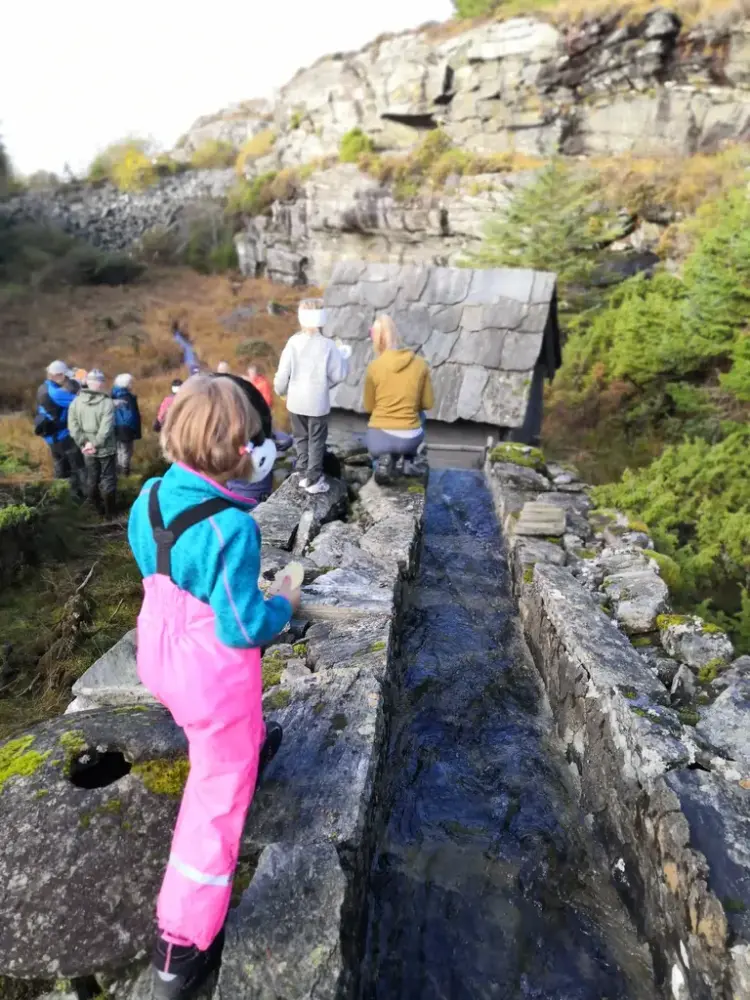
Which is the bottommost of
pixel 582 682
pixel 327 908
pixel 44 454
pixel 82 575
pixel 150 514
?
pixel 44 454

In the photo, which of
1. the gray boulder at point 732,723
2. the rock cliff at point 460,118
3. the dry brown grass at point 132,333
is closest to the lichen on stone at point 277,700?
the gray boulder at point 732,723

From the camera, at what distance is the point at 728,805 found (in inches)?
91.0

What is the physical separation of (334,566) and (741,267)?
31.7 ft

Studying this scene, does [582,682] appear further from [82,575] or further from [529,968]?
[82,575]

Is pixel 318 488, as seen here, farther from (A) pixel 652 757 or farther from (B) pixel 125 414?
(B) pixel 125 414

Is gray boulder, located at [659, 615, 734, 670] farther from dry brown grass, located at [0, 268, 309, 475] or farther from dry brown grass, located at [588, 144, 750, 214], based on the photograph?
dry brown grass, located at [588, 144, 750, 214]

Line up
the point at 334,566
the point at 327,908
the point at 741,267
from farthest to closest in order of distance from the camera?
the point at 741,267 → the point at 334,566 → the point at 327,908

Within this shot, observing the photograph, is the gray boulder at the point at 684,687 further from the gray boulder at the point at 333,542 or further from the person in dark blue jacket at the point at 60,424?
the person in dark blue jacket at the point at 60,424

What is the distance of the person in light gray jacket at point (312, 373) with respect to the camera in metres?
5.51

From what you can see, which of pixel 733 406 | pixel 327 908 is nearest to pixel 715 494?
pixel 733 406

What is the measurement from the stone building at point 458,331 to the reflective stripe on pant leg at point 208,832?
23.7ft

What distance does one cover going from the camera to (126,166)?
48.6 m

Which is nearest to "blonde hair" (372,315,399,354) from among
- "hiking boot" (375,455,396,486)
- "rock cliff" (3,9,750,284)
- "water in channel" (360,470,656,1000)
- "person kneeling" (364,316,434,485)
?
"person kneeling" (364,316,434,485)

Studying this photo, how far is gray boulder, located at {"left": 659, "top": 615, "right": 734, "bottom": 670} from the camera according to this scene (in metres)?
3.55
